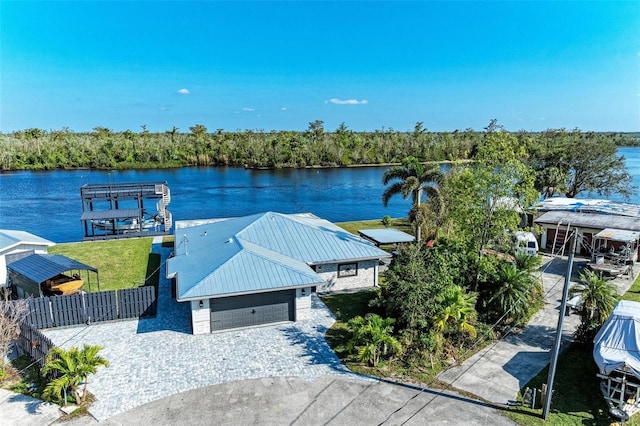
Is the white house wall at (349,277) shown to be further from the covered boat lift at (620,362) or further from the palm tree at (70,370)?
the palm tree at (70,370)

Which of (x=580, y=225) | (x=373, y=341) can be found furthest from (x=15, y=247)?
(x=580, y=225)

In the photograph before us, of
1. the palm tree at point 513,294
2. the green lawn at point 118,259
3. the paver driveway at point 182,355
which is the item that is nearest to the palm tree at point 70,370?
the paver driveway at point 182,355

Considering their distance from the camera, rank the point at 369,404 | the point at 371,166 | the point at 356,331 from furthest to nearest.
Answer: the point at 371,166
the point at 356,331
the point at 369,404

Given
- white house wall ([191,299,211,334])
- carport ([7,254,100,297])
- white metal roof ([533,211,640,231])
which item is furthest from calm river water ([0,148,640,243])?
white house wall ([191,299,211,334])

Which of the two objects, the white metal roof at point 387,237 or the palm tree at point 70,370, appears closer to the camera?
the palm tree at point 70,370

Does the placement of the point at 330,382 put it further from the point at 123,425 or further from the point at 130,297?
the point at 130,297

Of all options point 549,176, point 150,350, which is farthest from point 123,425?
point 549,176
